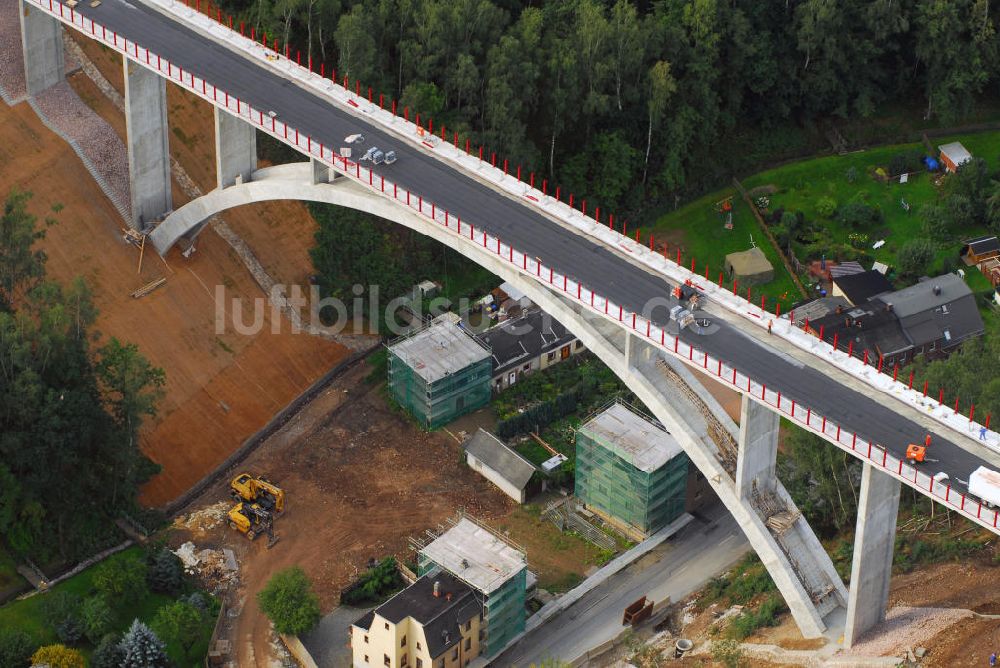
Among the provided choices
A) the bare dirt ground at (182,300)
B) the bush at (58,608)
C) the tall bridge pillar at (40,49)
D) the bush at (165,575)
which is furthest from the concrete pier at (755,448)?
the tall bridge pillar at (40,49)

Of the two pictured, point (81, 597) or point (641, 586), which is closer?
point (81, 597)

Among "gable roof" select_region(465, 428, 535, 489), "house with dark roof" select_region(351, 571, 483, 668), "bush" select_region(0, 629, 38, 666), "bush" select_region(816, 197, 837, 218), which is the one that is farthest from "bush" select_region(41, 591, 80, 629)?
"bush" select_region(816, 197, 837, 218)

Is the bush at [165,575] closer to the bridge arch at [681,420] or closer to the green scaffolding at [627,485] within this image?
the bridge arch at [681,420]

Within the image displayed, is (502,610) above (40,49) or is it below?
below

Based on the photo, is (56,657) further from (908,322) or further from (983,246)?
(983,246)

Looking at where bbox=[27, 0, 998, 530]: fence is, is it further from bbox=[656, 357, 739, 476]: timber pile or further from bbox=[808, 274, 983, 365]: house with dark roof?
bbox=[808, 274, 983, 365]: house with dark roof

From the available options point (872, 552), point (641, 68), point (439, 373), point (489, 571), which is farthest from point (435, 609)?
point (641, 68)

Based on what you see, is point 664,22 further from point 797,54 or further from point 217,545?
point 217,545
